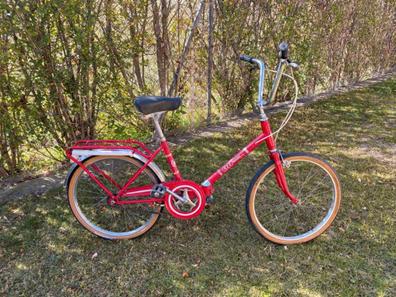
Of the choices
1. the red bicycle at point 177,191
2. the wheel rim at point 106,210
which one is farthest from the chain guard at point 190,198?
the wheel rim at point 106,210

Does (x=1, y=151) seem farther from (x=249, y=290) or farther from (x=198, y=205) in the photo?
(x=249, y=290)

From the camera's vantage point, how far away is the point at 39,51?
8.73 feet

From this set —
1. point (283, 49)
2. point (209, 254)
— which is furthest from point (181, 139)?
point (283, 49)

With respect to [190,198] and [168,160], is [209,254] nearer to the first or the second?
[190,198]

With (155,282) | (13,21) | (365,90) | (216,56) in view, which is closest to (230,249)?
(155,282)

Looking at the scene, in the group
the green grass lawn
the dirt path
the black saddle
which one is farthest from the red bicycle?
the dirt path

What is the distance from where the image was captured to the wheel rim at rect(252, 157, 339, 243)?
2277mm

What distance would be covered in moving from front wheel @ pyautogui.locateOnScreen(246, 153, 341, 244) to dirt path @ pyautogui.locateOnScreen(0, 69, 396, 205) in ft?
4.20

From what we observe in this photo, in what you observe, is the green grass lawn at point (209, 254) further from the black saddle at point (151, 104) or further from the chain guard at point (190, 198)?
the black saddle at point (151, 104)

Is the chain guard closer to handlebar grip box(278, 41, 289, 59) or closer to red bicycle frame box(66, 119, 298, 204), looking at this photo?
red bicycle frame box(66, 119, 298, 204)

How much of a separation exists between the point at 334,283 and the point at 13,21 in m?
2.87

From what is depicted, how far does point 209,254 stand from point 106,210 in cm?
92

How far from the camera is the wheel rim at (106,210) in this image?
89.0 inches

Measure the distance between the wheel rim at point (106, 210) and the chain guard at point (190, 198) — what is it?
126 millimetres
